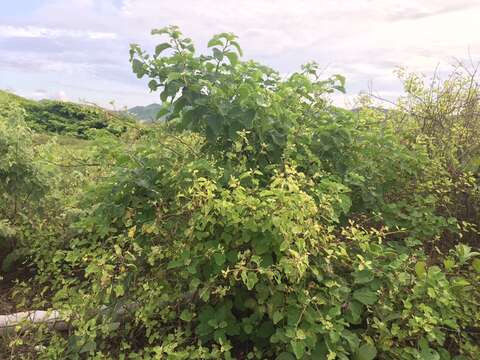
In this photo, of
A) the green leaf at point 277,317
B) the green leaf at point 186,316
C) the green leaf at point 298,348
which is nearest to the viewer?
the green leaf at point 298,348

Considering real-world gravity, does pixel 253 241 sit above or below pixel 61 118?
above

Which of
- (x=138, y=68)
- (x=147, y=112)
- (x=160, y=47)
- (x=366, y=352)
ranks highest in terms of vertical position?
(x=160, y=47)

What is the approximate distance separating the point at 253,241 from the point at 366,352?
32.1 inches

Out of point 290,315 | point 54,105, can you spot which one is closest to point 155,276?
point 290,315

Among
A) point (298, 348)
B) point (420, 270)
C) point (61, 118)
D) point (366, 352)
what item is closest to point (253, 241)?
point (298, 348)

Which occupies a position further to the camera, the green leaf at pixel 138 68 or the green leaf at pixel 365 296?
the green leaf at pixel 138 68

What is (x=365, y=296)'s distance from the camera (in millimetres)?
2410

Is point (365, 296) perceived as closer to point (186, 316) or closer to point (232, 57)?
point (186, 316)

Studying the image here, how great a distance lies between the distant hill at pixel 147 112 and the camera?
3.22m

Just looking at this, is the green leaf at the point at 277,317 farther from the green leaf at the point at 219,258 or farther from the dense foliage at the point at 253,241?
the green leaf at the point at 219,258

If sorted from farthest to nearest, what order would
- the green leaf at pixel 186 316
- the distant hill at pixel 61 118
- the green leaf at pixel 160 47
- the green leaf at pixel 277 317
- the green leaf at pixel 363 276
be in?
the distant hill at pixel 61 118 < the green leaf at pixel 160 47 < the green leaf at pixel 186 316 < the green leaf at pixel 363 276 < the green leaf at pixel 277 317

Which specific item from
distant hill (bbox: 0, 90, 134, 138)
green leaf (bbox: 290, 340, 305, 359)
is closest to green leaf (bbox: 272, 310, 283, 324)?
green leaf (bbox: 290, 340, 305, 359)

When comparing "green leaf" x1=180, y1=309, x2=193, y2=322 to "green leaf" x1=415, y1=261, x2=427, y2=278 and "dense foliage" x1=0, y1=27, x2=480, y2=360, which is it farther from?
"green leaf" x1=415, y1=261, x2=427, y2=278

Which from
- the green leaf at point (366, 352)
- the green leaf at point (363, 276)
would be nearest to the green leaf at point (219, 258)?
the green leaf at point (363, 276)
